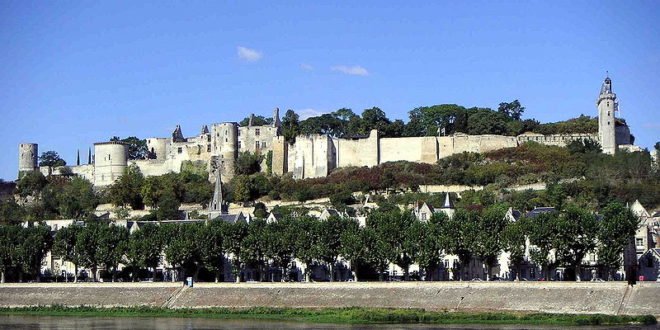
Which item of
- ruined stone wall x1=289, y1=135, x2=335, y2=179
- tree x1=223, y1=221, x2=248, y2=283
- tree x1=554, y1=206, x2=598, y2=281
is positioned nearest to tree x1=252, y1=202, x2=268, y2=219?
ruined stone wall x1=289, y1=135, x2=335, y2=179

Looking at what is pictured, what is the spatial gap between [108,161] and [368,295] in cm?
6088

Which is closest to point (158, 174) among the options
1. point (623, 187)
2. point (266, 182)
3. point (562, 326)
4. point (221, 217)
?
point (266, 182)

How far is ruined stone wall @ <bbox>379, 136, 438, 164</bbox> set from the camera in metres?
106

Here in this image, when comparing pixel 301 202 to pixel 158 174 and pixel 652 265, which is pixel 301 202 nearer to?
pixel 158 174

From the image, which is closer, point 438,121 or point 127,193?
point 127,193

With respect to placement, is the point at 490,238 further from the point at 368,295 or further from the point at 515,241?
the point at 368,295

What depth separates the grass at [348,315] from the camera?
5316 cm

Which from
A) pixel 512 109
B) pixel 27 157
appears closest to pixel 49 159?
pixel 27 157

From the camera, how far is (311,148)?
10788 cm

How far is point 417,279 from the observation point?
226ft

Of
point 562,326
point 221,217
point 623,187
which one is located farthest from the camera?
point 623,187

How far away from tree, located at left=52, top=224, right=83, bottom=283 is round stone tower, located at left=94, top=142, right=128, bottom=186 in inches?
1600

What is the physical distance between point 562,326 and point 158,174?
7011cm

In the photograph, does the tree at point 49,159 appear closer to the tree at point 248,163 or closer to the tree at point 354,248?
the tree at point 248,163
